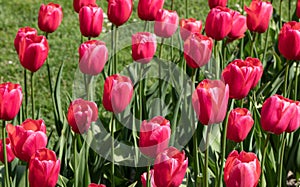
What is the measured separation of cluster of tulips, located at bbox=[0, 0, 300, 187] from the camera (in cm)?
197

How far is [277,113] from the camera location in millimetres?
2184

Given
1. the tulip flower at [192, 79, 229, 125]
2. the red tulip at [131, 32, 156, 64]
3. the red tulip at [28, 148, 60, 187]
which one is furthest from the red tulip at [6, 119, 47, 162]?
the red tulip at [131, 32, 156, 64]

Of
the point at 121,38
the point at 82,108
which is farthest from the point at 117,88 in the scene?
the point at 121,38

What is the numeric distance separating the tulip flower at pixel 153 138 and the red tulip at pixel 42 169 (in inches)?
10.6

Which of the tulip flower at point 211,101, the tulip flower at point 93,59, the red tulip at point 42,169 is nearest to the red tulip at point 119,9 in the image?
the tulip flower at point 93,59

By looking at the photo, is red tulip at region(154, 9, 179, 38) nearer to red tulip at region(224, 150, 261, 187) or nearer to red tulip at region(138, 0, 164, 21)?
red tulip at region(138, 0, 164, 21)

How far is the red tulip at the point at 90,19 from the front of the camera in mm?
2997

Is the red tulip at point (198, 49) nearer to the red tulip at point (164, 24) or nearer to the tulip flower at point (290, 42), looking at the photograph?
the tulip flower at point (290, 42)

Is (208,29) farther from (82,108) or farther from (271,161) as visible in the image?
(82,108)

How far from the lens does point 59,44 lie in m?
5.87

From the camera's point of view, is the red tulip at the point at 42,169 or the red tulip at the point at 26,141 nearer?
the red tulip at the point at 42,169

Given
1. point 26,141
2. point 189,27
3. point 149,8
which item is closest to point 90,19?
point 149,8

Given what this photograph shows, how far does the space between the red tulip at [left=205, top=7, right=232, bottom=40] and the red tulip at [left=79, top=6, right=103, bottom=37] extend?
0.49m

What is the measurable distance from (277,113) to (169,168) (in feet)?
1.47
